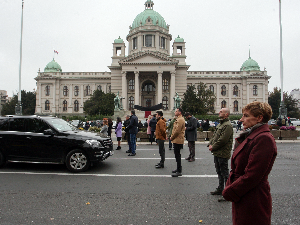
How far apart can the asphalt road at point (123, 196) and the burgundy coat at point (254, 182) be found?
1894mm

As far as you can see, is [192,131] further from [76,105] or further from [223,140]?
[76,105]

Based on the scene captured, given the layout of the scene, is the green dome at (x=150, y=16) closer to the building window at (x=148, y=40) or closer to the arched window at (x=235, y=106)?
the building window at (x=148, y=40)

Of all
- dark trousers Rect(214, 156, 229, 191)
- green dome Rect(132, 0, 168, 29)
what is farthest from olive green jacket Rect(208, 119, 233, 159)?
green dome Rect(132, 0, 168, 29)

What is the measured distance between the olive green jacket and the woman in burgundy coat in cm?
286

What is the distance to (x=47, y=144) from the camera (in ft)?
26.6

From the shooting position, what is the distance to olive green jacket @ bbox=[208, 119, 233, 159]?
550 cm

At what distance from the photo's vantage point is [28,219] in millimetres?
4371

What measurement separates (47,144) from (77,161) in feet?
3.73

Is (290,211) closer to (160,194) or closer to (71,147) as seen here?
(160,194)

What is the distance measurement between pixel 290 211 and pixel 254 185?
2961 mm

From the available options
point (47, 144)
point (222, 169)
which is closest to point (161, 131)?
point (222, 169)

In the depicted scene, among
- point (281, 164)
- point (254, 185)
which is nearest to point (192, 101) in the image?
point (281, 164)

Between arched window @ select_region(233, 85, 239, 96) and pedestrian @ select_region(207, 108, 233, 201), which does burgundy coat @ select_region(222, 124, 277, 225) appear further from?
arched window @ select_region(233, 85, 239, 96)

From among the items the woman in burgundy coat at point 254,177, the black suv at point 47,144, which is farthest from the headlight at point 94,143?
the woman in burgundy coat at point 254,177
